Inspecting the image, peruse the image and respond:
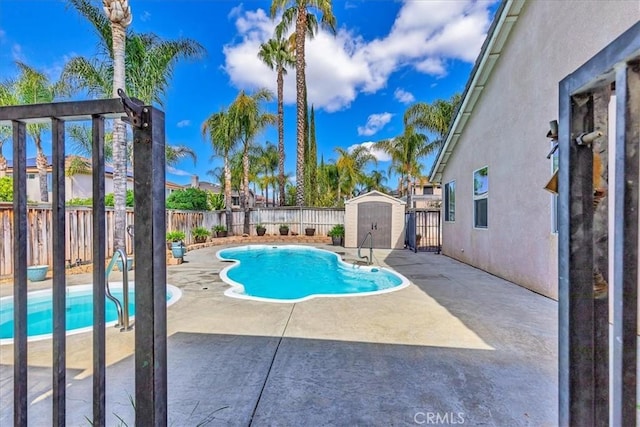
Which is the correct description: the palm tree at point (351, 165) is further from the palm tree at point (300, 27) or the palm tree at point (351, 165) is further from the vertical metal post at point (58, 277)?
the vertical metal post at point (58, 277)

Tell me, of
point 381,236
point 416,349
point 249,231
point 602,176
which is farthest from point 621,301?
point 249,231

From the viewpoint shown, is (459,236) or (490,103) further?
(459,236)

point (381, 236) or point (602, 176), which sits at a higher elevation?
point (602, 176)

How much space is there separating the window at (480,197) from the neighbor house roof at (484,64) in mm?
1670

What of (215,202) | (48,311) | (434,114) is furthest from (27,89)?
(434,114)

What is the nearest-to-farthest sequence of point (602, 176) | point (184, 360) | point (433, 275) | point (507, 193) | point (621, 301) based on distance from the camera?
point (621, 301), point (602, 176), point (184, 360), point (507, 193), point (433, 275)

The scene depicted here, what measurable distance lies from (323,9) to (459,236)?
1482 centimetres

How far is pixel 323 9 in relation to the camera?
1691cm

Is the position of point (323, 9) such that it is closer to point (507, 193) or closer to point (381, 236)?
point (381, 236)

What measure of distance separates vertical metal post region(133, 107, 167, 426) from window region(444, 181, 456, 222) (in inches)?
391

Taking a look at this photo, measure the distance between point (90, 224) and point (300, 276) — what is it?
635 centimetres

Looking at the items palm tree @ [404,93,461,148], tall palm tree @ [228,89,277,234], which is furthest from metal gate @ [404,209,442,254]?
tall palm tree @ [228,89,277,234]

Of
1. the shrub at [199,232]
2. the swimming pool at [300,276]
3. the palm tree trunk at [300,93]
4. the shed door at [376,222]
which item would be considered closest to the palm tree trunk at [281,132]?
the palm tree trunk at [300,93]

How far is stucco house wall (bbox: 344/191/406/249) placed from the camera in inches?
538
